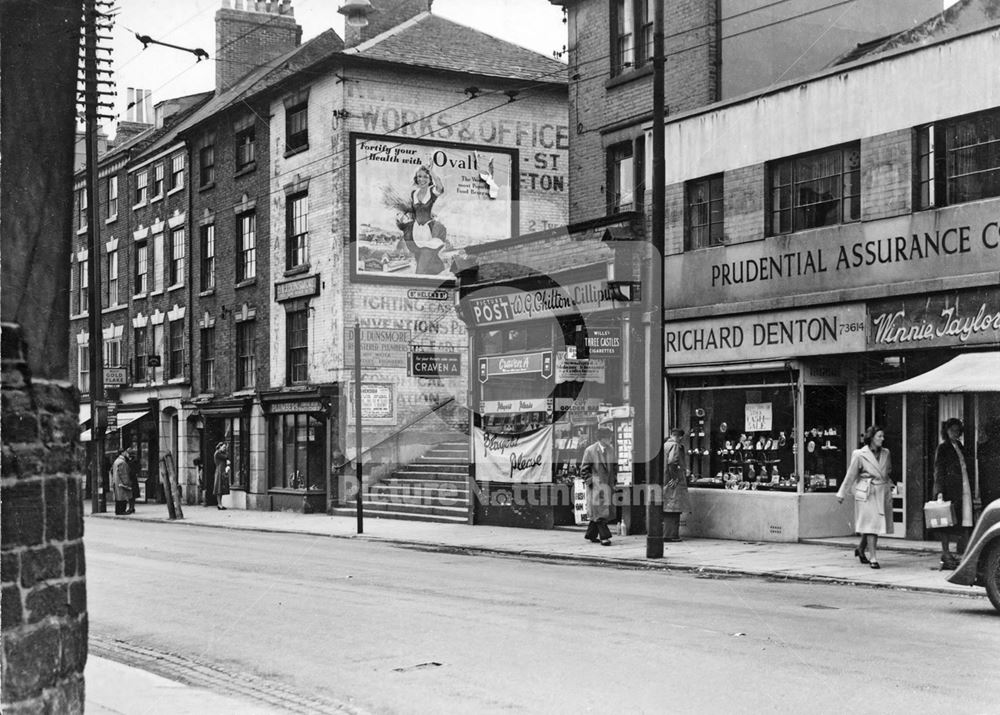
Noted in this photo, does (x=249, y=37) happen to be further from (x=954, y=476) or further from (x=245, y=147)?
(x=954, y=476)

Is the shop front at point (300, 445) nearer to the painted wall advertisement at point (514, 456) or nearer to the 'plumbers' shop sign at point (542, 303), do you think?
the 'plumbers' shop sign at point (542, 303)

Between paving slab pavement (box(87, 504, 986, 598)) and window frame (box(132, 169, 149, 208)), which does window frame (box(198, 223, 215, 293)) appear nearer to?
window frame (box(132, 169, 149, 208))

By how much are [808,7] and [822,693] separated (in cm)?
1898

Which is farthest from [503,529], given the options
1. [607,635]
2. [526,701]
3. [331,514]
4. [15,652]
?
[15,652]

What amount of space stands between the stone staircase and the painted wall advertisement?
1.16 metres

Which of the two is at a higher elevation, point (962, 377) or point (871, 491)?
point (962, 377)

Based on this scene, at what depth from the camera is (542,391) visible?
81.1ft

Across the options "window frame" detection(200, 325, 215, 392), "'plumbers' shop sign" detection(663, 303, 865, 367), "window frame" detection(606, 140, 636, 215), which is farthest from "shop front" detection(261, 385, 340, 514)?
"'plumbers' shop sign" detection(663, 303, 865, 367)

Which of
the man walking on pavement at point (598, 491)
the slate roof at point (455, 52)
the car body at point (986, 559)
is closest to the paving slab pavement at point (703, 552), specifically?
the man walking on pavement at point (598, 491)

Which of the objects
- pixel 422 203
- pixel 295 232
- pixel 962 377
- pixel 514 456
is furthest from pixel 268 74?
pixel 962 377

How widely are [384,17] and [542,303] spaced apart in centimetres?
1527

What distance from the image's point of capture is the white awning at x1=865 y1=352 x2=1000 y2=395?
50.5ft

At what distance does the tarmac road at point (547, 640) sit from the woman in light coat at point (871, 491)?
1908mm

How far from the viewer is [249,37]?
4197cm
